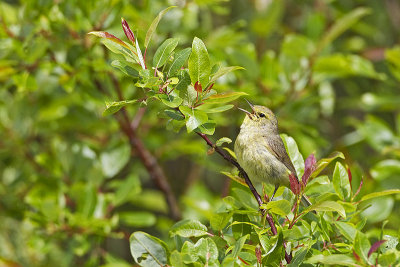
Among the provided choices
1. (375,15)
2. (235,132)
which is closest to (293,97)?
(235,132)

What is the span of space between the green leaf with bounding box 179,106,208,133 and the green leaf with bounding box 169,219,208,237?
1.17 ft

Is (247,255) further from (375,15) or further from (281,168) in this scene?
(375,15)

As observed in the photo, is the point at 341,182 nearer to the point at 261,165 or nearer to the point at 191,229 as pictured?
the point at 191,229

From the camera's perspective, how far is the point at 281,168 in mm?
2498

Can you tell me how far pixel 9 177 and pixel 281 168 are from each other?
1.78 meters

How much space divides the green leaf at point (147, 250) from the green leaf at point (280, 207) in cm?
38

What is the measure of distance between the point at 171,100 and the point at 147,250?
0.48m

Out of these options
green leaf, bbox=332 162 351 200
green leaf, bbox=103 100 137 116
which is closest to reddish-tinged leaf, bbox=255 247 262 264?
green leaf, bbox=332 162 351 200

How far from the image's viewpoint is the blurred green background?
109 inches

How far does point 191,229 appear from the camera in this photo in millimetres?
1721

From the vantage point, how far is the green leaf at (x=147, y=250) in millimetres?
1707

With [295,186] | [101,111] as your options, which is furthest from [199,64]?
[101,111]

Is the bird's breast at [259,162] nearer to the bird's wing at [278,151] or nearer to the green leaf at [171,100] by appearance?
the bird's wing at [278,151]

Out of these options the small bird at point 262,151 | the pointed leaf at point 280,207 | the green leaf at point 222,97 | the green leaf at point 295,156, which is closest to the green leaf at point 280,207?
the pointed leaf at point 280,207
